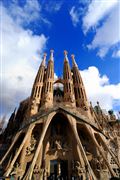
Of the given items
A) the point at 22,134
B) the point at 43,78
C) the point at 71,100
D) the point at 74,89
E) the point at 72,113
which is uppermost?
the point at 43,78

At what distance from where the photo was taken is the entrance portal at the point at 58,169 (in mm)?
19702

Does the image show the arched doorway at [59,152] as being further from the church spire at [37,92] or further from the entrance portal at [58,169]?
the church spire at [37,92]

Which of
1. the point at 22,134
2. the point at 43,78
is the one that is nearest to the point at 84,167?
the point at 22,134

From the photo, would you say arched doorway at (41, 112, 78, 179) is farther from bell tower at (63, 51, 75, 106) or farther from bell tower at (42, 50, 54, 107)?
bell tower at (63, 51, 75, 106)

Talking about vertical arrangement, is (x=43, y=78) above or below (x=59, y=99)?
above

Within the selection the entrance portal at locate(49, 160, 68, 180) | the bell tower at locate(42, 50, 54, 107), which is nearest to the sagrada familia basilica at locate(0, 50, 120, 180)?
the entrance portal at locate(49, 160, 68, 180)

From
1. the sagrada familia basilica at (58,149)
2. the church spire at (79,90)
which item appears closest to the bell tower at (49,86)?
the sagrada familia basilica at (58,149)

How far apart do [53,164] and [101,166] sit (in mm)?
6394

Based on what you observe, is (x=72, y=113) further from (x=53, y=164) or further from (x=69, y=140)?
(x=53, y=164)

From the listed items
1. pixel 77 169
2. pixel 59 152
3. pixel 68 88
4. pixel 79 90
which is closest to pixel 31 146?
pixel 59 152

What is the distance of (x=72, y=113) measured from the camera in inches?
886

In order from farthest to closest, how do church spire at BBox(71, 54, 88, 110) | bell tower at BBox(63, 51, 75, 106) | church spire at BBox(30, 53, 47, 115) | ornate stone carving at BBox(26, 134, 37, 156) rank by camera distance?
church spire at BBox(71, 54, 88, 110) → bell tower at BBox(63, 51, 75, 106) → church spire at BBox(30, 53, 47, 115) → ornate stone carving at BBox(26, 134, 37, 156)

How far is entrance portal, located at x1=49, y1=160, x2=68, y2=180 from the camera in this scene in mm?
19702

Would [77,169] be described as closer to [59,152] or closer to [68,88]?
[59,152]
